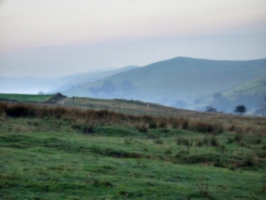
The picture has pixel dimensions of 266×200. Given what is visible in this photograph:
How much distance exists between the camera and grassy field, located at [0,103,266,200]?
11.7 m

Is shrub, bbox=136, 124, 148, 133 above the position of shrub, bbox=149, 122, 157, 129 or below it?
below

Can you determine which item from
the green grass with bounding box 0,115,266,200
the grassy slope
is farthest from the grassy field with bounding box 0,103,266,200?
the grassy slope

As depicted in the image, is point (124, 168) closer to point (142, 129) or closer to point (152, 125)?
point (142, 129)

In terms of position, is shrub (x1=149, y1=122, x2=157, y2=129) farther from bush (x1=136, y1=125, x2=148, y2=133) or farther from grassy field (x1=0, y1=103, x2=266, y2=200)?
bush (x1=136, y1=125, x2=148, y2=133)

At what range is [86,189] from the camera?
38.4 feet

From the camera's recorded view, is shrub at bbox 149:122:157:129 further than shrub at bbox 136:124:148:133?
Yes

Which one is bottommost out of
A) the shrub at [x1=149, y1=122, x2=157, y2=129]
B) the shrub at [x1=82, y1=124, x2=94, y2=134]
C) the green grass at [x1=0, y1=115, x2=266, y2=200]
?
the green grass at [x1=0, y1=115, x2=266, y2=200]

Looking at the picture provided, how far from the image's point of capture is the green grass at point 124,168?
11.6m

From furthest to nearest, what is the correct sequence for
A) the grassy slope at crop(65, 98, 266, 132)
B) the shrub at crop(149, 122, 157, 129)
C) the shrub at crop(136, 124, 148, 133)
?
the grassy slope at crop(65, 98, 266, 132) → the shrub at crop(149, 122, 157, 129) → the shrub at crop(136, 124, 148, 133)

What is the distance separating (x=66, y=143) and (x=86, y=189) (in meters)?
7.95

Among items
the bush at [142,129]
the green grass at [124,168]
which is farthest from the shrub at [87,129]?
the bush at [142,129]

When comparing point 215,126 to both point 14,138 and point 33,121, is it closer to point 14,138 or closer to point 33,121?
point 33,121

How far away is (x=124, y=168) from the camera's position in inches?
583

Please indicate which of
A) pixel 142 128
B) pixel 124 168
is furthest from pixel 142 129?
pixel 124 168
